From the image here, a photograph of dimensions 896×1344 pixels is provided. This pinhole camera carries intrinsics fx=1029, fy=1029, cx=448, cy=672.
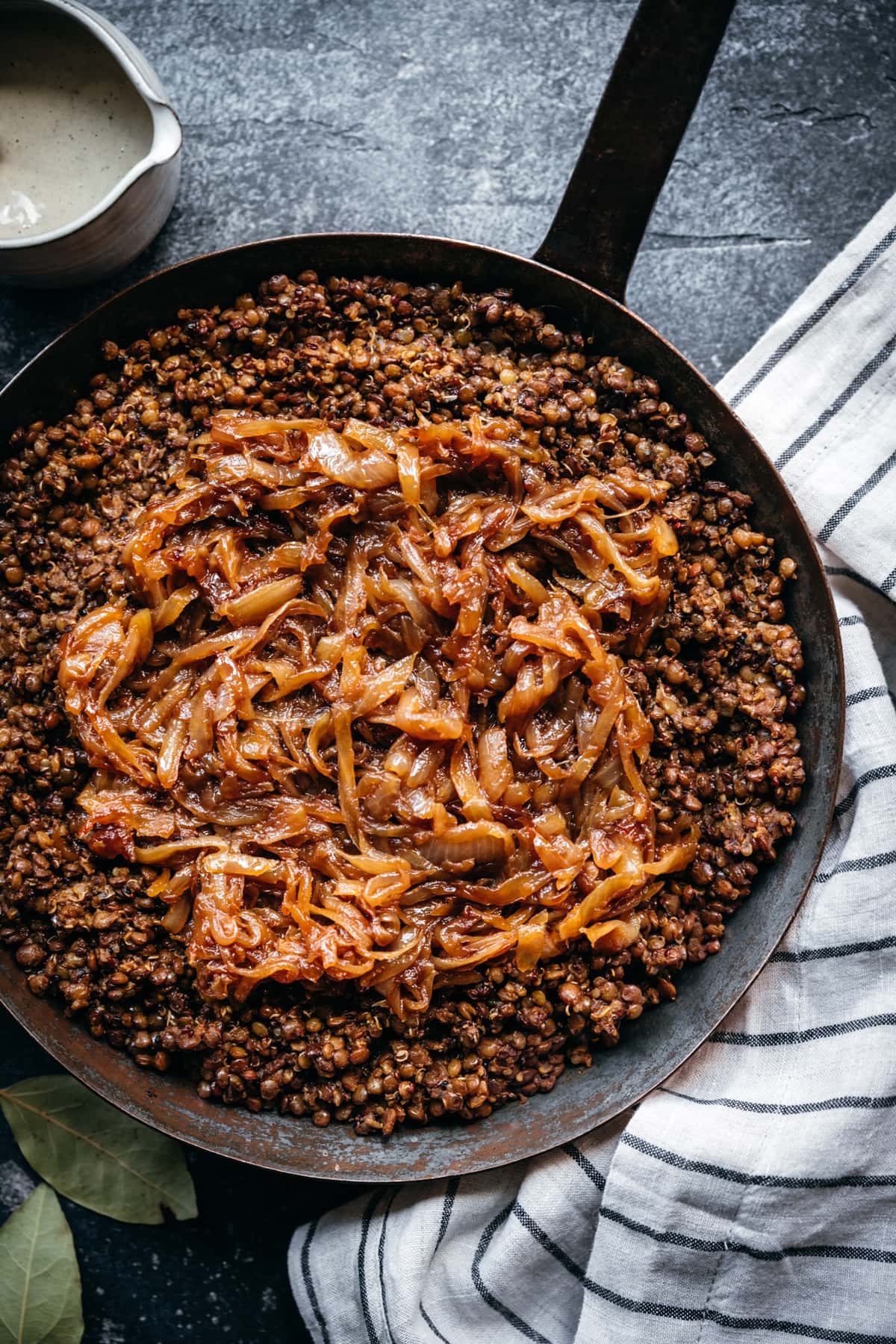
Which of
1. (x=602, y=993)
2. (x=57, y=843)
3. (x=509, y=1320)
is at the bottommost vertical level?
(x=509, y=1320)

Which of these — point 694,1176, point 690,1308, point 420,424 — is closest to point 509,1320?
point 690,1308

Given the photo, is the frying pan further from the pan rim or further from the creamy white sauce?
the creamy white sauce

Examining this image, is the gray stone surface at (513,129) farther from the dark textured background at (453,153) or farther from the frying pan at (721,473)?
the frying pan at (721,473)

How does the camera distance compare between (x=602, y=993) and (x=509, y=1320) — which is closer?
(x=602, y=993)

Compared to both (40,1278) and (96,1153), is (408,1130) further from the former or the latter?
(40,1278)

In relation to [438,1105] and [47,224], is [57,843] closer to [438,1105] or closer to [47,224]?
[438,1105]

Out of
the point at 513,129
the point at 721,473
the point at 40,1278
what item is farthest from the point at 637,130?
the point at 40,1278

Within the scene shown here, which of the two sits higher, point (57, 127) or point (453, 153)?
Answer: point (453, 153)
